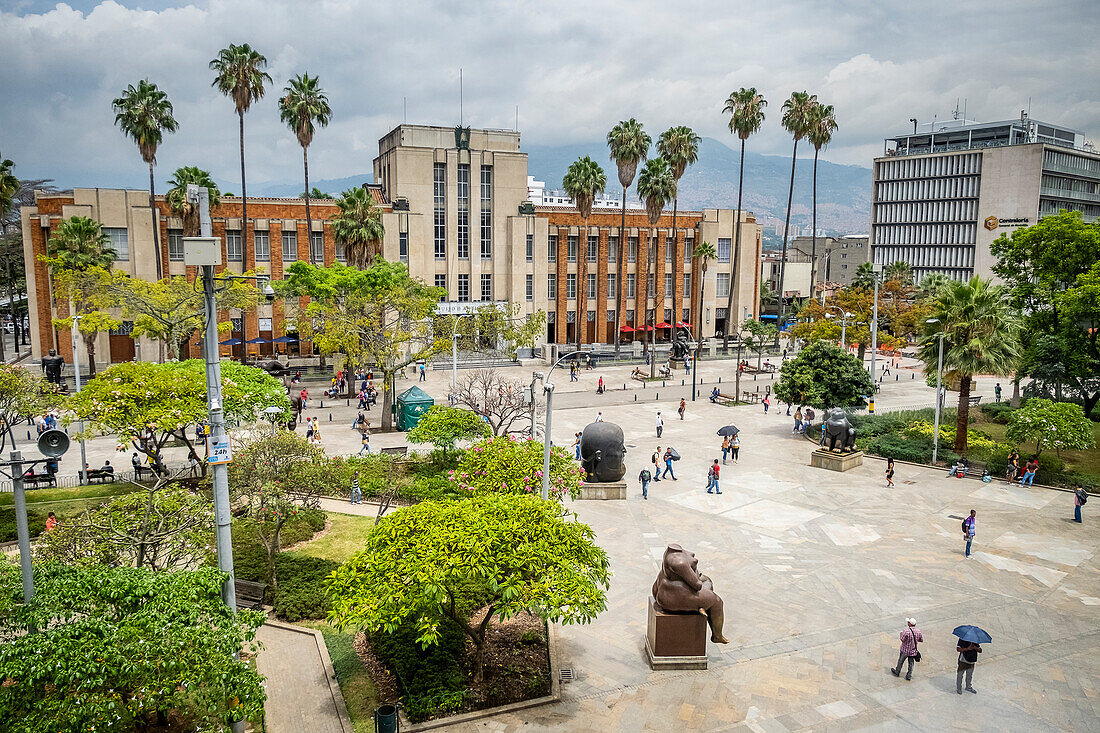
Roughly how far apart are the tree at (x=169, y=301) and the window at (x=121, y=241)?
12.7 m

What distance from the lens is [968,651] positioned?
52.0ft

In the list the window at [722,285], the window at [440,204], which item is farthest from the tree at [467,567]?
the window at [722,285]

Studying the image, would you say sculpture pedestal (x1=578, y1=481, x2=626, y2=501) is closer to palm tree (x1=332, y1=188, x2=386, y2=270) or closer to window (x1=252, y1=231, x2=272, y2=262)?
palm tree (x1=332, y1=188, x2=386, y2=270)

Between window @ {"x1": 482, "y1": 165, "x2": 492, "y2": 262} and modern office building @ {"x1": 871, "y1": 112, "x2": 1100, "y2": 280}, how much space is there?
67615 millimetres

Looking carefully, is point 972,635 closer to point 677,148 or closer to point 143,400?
point 143,400

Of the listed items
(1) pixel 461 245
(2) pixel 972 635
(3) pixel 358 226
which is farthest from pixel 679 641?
(1) pixel 461 245

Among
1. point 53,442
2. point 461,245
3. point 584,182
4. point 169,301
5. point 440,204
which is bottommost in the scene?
point 53,442

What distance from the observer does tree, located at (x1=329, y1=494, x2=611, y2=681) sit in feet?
44.8

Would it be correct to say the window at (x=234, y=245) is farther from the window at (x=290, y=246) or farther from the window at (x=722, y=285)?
the window at (x=722, y=285)

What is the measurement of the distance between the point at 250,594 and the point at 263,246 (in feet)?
169

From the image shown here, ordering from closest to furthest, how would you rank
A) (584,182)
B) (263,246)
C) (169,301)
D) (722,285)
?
(169,301), (263,246), (584,182), (722,285)

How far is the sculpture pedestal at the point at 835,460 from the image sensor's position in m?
34.1

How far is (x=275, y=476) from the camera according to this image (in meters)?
20.9

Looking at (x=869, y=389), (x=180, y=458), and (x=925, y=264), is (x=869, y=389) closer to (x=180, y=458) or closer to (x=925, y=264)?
(x=180, y=458)
